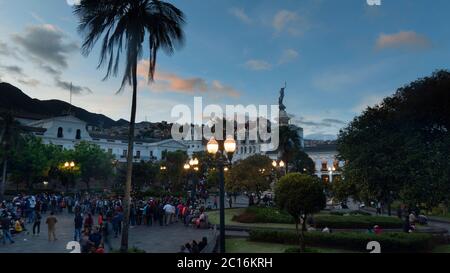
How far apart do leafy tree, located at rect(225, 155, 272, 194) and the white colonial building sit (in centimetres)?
3476

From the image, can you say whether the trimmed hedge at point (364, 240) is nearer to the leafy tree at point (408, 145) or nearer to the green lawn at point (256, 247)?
the green lawn at point (256, 247)

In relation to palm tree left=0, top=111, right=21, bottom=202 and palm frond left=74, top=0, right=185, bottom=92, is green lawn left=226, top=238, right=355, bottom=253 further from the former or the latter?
palm tree left=0, top=111, right=21, bottom=202

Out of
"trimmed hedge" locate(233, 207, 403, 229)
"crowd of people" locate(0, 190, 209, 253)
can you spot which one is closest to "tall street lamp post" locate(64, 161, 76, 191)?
"crowd of people" locate(0, 190, 209, 253)

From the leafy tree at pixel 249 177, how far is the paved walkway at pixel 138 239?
50.0ft

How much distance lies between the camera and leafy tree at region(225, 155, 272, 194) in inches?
1608

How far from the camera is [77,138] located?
79.3 metres

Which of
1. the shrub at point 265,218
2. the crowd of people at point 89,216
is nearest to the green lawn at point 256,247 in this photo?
the crowd of people at point 89,216

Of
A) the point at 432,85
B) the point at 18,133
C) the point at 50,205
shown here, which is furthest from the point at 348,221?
the point at 18,133

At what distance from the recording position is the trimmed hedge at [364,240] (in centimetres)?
1753

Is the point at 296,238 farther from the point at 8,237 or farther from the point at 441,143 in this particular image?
the point at 8,237
